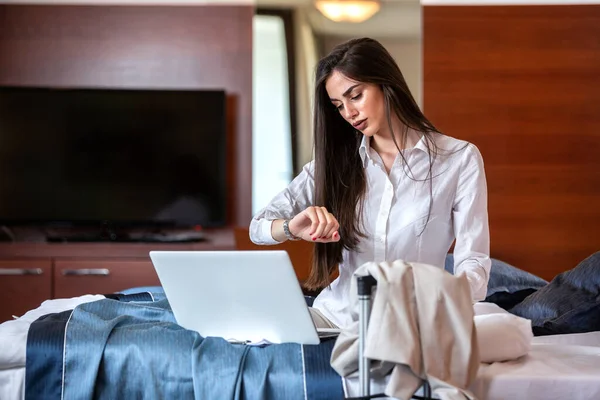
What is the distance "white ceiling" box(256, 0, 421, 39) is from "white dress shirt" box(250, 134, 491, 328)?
101 inches

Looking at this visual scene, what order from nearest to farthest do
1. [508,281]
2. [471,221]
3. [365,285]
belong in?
[365,285] → [471,221] → [508,281]

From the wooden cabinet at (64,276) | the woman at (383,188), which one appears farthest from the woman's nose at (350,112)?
the wooden cabinet at (64,276)

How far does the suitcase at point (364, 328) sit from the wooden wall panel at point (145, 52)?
3353 millimetres

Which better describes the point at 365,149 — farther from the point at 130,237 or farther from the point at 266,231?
the point at 130,237

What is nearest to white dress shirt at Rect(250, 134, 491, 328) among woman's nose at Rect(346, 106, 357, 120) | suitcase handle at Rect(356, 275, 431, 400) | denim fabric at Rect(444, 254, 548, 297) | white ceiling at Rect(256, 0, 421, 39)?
woman's nose at Rect(346, 106, 357, 120)

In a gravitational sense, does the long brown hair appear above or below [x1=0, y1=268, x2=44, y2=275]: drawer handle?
above

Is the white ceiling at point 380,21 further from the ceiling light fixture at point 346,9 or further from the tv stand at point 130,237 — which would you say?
the tv stand at point 130,237

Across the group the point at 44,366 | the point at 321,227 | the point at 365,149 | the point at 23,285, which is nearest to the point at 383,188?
the point at 365,149

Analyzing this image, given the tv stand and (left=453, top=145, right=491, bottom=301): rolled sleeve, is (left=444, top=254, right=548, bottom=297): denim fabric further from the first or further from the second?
the tv stand

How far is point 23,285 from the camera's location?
4.50 metres

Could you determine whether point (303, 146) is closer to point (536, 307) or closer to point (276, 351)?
point (536, 307)

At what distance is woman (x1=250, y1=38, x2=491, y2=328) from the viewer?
2170mm

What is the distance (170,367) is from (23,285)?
2.98 m

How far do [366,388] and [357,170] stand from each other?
0.86 meters
